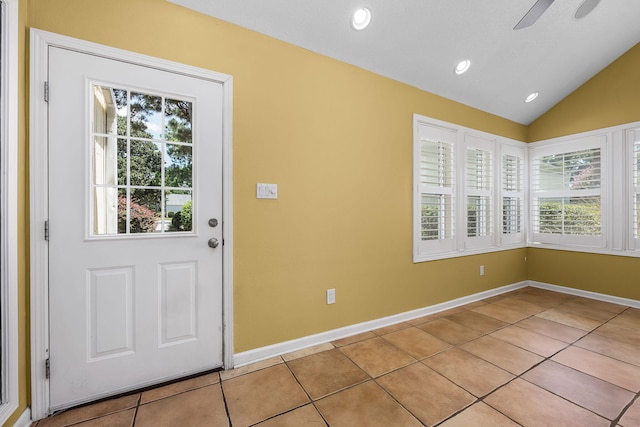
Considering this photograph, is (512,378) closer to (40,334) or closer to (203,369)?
(203,369)

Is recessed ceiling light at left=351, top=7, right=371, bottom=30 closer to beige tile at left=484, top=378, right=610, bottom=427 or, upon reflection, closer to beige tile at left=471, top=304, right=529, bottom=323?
beige tile at left=484, top=378, right=610, bottom=427

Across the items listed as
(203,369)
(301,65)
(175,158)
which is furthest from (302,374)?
(301,65)

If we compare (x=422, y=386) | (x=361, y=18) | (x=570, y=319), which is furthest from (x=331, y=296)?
(x=570, y=319)

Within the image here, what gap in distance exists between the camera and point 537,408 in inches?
61.1

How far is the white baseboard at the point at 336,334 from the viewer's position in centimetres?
204

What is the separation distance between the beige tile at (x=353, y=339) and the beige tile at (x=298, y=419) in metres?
0.80

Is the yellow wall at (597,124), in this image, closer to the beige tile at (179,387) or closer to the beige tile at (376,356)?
the beige tile at (376,356)

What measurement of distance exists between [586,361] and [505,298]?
60.4 inches

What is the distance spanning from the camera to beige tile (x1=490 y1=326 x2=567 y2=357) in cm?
221

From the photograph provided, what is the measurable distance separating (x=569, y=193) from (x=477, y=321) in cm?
232

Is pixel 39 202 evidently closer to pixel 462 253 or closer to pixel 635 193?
pixel 462 253

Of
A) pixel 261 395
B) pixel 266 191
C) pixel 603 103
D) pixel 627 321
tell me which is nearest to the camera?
pixel 261 395

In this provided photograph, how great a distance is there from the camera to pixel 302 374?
1892mm

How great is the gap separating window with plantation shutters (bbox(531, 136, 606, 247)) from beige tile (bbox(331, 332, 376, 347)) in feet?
10.4
